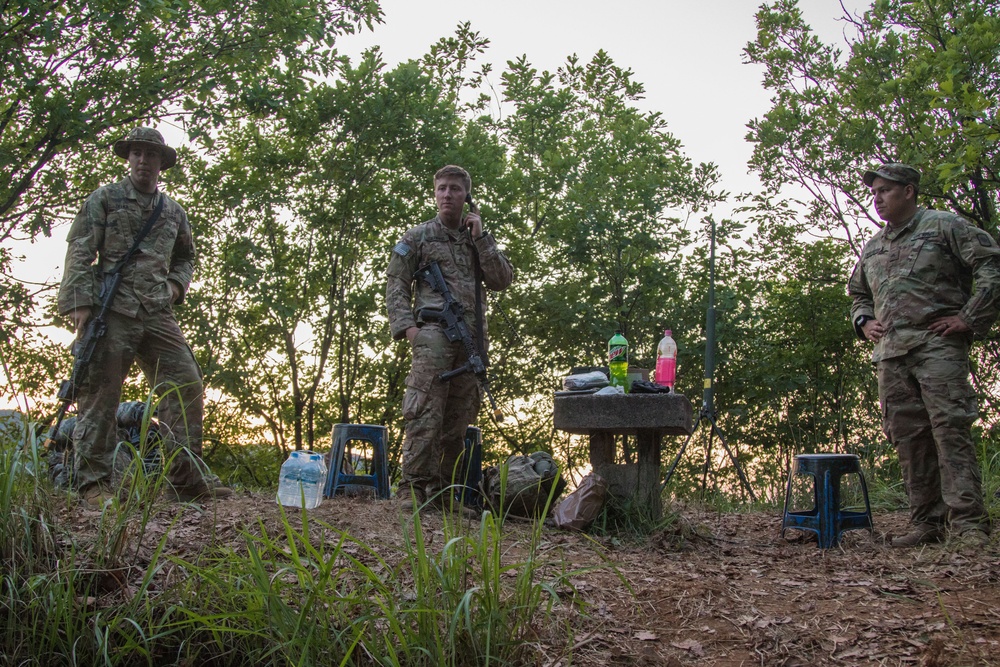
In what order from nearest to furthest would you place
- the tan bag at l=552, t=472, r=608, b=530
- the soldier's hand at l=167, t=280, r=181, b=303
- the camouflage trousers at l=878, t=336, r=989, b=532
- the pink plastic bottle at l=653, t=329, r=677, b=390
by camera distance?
the camouflage trousers at l=878, t=336, r=989, b=532 → the tan bag at l=552, t=472, r=608, b=530 → the soldier's hand at l=167, t=280, r=181, b=303 → the pink plastic bottle at l=653, t=329, r=677, b=390

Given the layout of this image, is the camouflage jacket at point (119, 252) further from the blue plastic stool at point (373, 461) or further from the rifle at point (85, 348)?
the blue plastic stool at point (373, 461)

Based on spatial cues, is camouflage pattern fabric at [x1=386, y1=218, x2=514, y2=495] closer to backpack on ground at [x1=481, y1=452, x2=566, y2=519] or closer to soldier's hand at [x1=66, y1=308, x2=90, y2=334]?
backpack on ground at [x1=481, y1=452, x2=566, y2=519]

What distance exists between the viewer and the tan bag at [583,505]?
5.32 meters

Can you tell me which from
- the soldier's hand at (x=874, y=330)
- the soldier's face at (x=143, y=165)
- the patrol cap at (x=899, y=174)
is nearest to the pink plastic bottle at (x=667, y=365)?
the soldier's hand at (x=874, y=330)

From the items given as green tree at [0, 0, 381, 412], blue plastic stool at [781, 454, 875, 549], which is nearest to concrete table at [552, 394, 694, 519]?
Answer: blue plastic stool at [781, 454, 875, 549]

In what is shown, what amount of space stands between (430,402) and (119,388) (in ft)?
6.31

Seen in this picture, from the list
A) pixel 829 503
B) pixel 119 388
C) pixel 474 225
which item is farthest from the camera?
pixel 474 225

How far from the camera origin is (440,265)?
587 centimetres

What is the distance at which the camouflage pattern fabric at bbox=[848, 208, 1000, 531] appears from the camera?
16.0 feet

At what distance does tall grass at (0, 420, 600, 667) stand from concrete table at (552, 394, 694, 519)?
2.42 metres

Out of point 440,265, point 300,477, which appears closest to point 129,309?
point 300,477

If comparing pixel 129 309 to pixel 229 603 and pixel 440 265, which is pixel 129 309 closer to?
pixel 440 265

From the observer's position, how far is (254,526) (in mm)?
3881

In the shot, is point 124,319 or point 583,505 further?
point 583,505
